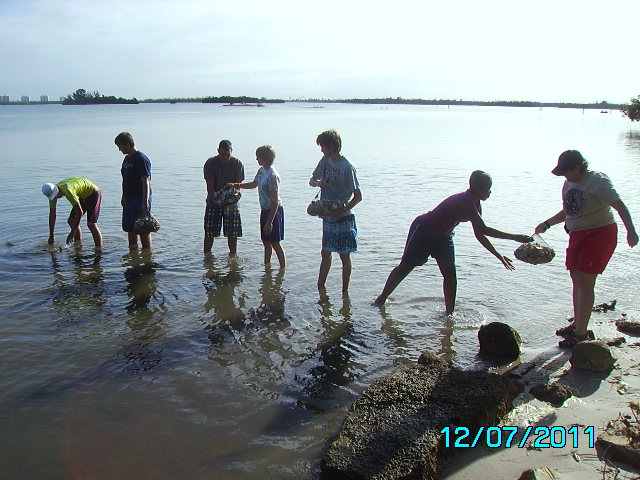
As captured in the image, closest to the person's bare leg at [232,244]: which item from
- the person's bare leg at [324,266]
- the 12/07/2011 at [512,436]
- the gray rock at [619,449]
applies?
the person's bare leg at [324,266]

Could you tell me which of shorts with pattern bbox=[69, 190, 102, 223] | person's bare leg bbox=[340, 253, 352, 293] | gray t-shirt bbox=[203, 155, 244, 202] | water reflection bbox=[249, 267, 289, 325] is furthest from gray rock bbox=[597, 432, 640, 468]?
shorts with pattern bbox=[69, 190, 102, 223]

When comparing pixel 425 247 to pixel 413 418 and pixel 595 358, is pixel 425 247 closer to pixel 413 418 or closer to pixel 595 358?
pixel 595 358

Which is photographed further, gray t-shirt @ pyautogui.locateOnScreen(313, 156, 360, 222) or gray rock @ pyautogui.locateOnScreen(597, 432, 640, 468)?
gray t-shirt @ pyautogui.locateOnScreen(313, 156, 360, 222)

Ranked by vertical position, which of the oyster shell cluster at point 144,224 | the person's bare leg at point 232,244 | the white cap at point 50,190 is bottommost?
the person's bare leg at point 232,244

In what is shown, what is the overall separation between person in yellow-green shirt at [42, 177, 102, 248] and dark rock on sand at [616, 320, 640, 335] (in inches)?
289

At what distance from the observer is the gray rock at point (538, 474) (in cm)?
298

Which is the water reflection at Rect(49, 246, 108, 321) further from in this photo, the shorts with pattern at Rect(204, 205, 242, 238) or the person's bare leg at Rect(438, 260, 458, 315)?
the person's bare leg at Rect(438, 260, 458, 315)

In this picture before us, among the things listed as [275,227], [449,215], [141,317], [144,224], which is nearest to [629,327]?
[449,215]

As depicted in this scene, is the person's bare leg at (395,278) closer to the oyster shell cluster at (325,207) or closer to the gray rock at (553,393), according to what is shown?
the oyster shell cluster at (325,207)

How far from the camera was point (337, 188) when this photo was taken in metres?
6.00

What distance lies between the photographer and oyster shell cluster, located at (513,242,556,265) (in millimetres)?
5422

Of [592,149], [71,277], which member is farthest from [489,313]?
[592,149]

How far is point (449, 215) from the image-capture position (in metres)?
5.44

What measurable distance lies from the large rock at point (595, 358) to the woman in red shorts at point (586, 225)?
46 cm
